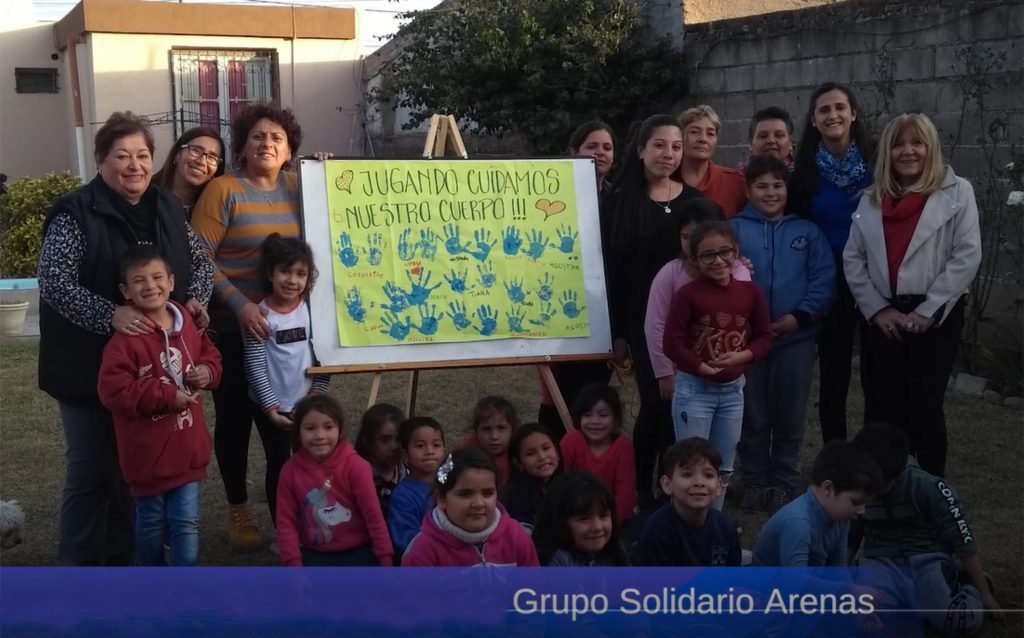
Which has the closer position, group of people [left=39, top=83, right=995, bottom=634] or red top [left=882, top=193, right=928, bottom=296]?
group of people [left=39, top=83, right=995, bottom=634]

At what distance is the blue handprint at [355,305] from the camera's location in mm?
4551

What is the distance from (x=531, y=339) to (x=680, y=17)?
5401 millimetres

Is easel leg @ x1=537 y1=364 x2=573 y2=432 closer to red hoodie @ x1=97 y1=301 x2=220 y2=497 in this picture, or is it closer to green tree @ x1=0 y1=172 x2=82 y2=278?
red hoodie @ x1=97 y1=301 x2=220 y2=497

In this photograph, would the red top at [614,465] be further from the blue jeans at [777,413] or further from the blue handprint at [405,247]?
the blue handprint at [405,247]

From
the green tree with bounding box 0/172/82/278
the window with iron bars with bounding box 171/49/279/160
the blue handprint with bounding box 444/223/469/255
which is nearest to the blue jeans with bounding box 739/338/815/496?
the blue handprint with bounding box 444/223/469/255

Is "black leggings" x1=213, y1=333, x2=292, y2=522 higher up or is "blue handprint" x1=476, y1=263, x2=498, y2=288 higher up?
"blue handprint" x1=476, y1=263, x2=498, y2=288

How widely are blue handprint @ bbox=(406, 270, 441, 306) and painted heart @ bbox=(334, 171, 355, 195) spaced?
421mm

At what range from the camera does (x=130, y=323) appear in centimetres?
362

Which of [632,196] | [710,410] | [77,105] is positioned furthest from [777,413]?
[77,105]

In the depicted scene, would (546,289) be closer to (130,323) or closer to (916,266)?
(916,266)

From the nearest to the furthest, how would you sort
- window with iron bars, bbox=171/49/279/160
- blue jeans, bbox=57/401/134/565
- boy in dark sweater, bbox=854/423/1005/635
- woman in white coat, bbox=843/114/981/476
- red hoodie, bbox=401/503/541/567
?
red hoodie, bbox=401/503/541/567 < boy in dark sweater, bbox=854/423/1005/635 < blue jeans, bbox=57/401/134/565 < woman in white coat, bbox=843/114/981/476 < window with iron bars, bbox=171/49/279/160

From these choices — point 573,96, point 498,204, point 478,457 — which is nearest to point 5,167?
point 573,96

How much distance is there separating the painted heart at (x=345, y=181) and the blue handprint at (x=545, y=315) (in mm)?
927

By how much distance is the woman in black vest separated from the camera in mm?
3662
